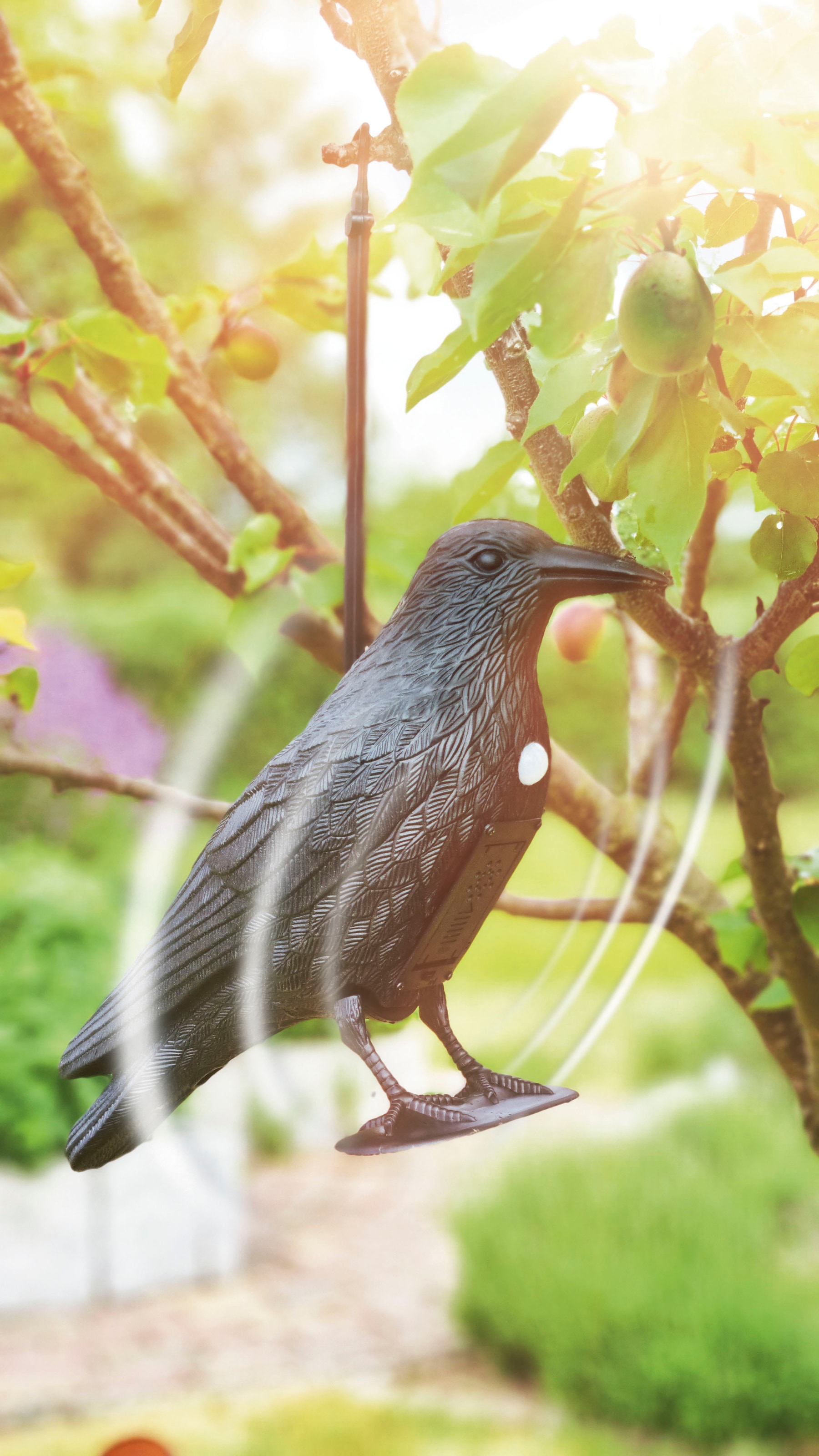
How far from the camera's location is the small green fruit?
1.30 feet

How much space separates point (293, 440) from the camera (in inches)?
205

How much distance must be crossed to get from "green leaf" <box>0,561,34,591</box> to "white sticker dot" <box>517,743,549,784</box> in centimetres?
34

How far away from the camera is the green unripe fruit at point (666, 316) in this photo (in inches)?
13.6

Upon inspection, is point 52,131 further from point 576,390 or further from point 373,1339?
point 373,1339

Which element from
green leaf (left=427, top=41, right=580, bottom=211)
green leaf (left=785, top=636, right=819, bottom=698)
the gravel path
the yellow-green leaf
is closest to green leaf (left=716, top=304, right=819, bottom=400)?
green leaf (left=427, top=41, right=580, bottom=211)

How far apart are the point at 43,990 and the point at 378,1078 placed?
225 centimetres

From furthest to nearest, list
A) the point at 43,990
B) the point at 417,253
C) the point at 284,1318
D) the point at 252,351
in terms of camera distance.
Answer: the point at 284,1318 → the point at 43,990 → the point at 252,351 → the point at 417,253

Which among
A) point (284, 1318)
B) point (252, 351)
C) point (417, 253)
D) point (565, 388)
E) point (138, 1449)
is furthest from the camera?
point (284, 1318)

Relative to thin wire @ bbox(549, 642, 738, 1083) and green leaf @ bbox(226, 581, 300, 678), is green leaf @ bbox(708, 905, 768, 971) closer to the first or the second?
thin wire @ bbox(549, 642, 738, 1083)

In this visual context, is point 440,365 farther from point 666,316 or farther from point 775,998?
point 775,998

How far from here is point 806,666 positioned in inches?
22.5

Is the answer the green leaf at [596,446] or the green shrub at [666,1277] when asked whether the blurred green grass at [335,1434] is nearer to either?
the green shrub at [666,1277]

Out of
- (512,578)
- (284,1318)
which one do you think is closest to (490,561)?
(512,578)

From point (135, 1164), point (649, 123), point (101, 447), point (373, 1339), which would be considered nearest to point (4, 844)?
point (135, 1164)
